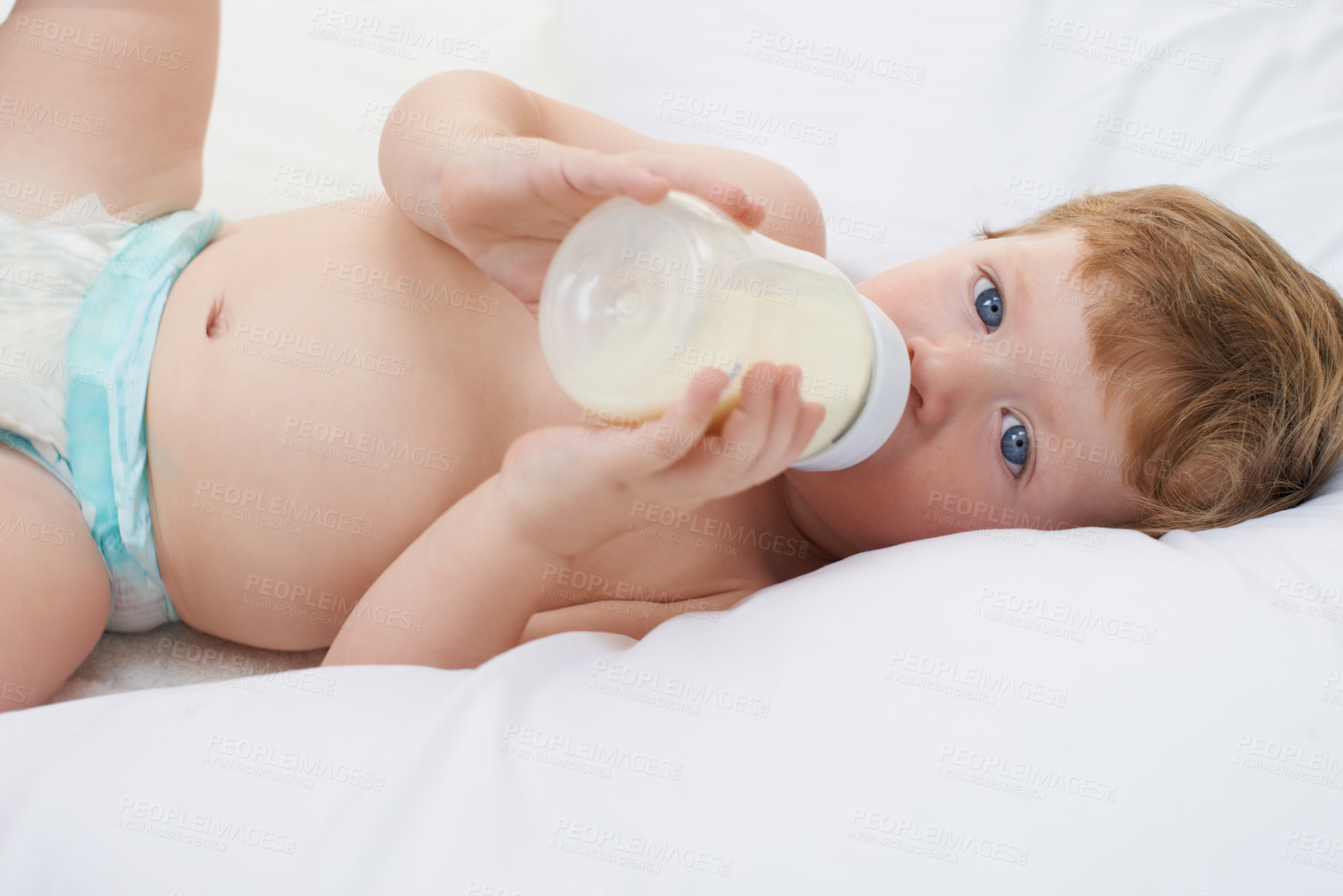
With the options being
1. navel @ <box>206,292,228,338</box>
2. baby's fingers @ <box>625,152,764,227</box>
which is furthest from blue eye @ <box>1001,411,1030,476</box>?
navel @ <box>206,292,228,338</box>

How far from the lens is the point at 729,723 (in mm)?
595

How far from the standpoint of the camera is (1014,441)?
85 cm

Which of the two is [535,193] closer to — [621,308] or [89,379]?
[621,308]

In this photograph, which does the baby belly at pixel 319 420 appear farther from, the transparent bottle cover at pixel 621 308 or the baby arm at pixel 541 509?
the transparent bottle cover at pixel 621 308

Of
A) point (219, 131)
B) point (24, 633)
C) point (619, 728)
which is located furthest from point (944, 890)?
point (219, 131)

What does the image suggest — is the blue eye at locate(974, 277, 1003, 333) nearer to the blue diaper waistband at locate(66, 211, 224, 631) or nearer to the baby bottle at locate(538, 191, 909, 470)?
the baby bottle at locate(538, 191, 909, 470)

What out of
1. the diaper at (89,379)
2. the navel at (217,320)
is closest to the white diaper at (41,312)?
the diaper at (89,379)

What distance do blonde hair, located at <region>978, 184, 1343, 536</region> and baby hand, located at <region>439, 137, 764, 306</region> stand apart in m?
0.44

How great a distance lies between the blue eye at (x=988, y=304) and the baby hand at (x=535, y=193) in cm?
35

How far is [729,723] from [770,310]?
28 centimetres

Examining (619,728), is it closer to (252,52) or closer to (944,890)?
(944,890)

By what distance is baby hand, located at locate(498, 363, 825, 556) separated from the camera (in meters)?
0.57

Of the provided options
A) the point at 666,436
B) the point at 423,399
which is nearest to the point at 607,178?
the point at 666,436

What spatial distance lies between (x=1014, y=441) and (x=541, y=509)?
0.45 m
